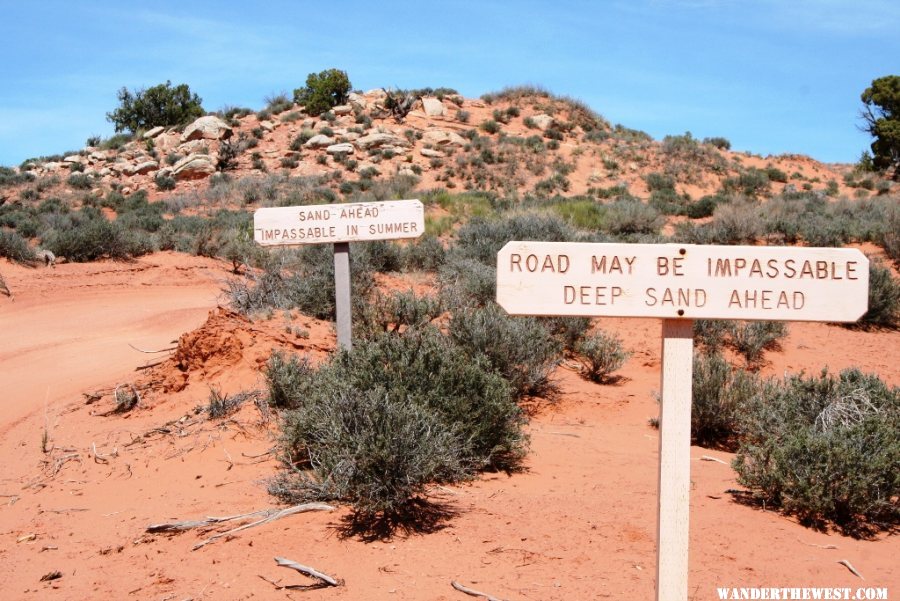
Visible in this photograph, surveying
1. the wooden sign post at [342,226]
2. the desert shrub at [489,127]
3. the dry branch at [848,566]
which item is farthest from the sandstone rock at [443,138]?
the dry branch at [848,566]

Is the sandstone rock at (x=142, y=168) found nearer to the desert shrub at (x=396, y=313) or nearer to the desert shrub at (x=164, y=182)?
the desert shrub at (x=164, y=182)

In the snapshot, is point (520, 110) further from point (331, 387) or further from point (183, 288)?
point (331, 387)

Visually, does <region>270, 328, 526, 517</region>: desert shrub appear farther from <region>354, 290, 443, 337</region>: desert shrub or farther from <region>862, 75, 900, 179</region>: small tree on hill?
<region>862, 75, 900, 179</region>: small tree on hill

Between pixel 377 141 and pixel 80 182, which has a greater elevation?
pixel 377 141

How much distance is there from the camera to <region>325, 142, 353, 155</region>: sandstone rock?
35.8m

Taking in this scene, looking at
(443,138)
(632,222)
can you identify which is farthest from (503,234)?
(443,138)

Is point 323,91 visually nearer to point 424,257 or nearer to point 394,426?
point 424,257

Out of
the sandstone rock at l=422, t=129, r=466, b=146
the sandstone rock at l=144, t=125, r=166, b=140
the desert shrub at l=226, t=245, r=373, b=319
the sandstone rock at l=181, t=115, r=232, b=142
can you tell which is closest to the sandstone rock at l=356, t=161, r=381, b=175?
the sandstone rock at l=422, t=129, r=466, b=146

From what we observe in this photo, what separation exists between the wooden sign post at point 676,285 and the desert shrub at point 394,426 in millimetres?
2100

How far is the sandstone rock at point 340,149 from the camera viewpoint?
35.8 m

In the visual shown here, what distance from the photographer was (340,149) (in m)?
35.9

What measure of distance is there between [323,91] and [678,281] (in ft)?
134

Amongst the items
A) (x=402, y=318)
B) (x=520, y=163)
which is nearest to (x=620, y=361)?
(x=402, y=318)

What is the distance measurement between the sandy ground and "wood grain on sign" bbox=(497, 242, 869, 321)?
1832 millimetres
